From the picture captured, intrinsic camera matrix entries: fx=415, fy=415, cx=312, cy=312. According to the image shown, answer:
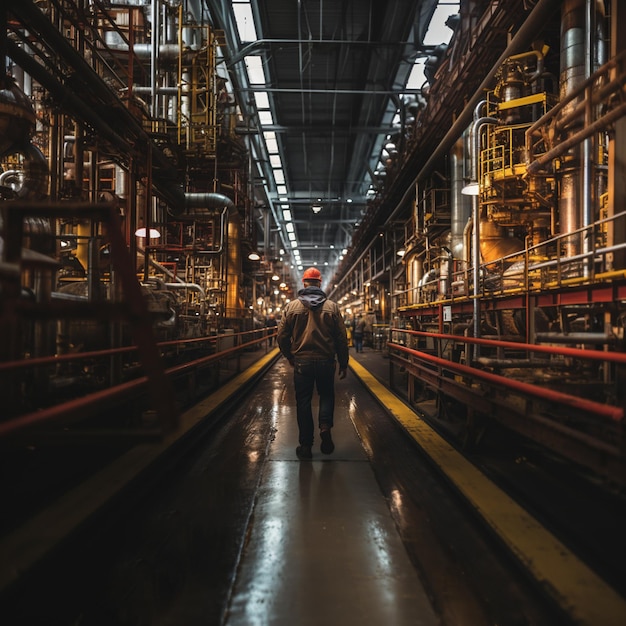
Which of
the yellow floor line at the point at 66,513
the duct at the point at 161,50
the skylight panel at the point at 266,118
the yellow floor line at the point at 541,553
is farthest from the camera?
the skylight panel at the point at 266,118

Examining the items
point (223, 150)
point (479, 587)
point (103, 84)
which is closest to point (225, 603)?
point (479, 587)

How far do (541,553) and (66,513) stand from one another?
8.68 feet

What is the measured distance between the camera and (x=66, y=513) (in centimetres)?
244

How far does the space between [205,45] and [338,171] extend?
47.7ft

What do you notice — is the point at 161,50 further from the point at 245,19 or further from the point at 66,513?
the point at 66,513

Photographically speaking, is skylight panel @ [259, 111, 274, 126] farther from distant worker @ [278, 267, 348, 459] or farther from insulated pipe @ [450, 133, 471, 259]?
distant worker @ [278, 267, 348, 459]

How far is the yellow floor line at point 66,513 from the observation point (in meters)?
1.97

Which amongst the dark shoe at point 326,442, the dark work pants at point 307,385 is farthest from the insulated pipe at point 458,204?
the dark shoe at point 326,442

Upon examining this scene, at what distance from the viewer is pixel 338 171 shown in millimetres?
25141

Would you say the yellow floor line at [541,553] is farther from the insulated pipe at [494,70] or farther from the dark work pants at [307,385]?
the insulated pipe at [494,70]

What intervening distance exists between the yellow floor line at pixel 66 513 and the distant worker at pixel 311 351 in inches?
50.7

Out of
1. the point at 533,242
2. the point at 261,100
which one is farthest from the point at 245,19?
the point at 533,242

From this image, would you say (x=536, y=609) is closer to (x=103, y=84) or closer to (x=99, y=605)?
(x=99, y=605)

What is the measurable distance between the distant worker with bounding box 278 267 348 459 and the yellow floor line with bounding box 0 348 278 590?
1.29 meters
